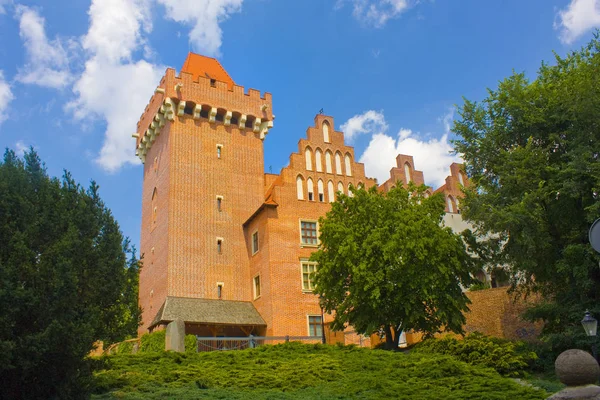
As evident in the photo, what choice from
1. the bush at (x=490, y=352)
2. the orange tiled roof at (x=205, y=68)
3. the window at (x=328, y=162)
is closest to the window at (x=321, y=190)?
the window at (x=328, y=162)

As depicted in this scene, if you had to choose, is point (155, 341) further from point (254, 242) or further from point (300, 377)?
point (300, 377)

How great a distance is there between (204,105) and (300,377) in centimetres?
2399

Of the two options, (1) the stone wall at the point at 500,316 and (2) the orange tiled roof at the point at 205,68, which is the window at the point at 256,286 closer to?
(1) the stone wall at the point at 500,316

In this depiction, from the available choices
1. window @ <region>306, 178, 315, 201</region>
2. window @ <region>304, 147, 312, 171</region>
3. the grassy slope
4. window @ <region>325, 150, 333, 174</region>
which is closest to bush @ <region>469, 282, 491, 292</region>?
the grassy slope

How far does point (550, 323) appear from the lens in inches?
818

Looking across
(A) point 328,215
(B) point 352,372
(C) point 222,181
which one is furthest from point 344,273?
(C) point 222,181

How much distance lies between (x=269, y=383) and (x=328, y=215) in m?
11.0

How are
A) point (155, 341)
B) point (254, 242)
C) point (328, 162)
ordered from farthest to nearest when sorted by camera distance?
1. point (328, 162)
2. point (254, 242)
3. point (155, 341)

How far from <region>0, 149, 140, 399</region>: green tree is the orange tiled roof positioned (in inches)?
1043

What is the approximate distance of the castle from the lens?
31891 mm

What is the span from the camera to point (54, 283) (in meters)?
11.6

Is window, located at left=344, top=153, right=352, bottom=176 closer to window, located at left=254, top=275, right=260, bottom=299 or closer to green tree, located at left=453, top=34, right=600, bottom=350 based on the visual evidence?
window, located at left=254, top=275, right=260, bottom=299

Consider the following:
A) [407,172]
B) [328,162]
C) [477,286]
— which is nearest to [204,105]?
[328,162]

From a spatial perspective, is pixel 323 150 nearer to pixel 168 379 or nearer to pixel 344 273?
pixel 344 273
